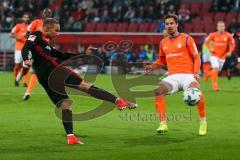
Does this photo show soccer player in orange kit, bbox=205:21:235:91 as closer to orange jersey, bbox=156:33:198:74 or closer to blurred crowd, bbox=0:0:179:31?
blurred crowd, bbox=0:0:179:31

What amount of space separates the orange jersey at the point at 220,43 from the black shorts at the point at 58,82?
12581mm

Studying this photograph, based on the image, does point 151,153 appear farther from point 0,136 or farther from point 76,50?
point 76,50

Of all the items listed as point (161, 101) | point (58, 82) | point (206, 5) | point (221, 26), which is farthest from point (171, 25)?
point (206, 5)

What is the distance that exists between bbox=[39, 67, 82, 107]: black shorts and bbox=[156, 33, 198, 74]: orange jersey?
6.59 feet

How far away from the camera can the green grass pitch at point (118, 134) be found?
10227mm

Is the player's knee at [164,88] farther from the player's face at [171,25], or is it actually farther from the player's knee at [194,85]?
the player's face at [171,25]

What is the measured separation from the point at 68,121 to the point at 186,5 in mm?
26344

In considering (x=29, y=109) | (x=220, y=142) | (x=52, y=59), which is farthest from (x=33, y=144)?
(x=29, y=109)

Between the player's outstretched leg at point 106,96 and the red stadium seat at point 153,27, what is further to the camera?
the red stadium seat at point 153,27

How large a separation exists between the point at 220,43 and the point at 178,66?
1162cm

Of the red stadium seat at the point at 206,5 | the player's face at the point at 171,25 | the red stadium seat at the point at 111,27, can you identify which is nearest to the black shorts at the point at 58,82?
the player's face at the point at 171,25

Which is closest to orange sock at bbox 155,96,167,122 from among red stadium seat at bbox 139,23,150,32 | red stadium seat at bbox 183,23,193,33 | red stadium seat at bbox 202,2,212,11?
red stadium seat at bbox 183,23,193,33

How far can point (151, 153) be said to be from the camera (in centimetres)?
1023

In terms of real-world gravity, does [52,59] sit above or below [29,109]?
above
